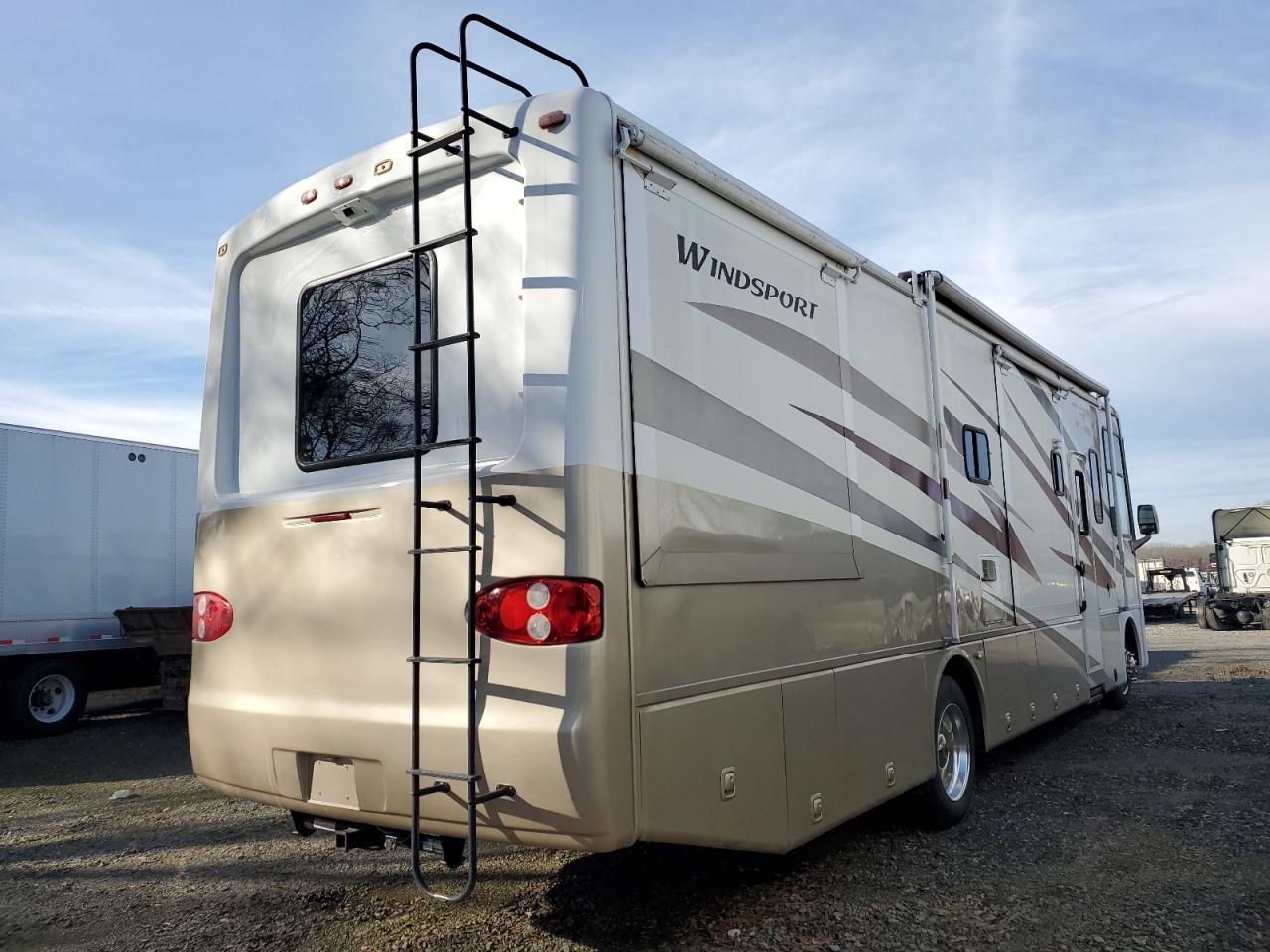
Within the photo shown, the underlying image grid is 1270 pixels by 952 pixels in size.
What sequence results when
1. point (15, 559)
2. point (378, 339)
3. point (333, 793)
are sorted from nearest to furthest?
1. point (333, 793)
2. point (378, 339)
3. point (15, 559)

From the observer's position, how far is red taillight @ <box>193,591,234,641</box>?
4.15 meters

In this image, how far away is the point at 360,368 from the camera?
4051 mm

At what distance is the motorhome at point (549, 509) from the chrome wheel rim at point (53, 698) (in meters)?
7.57

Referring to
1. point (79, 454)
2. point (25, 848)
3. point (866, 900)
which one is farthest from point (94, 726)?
point (866, 900)

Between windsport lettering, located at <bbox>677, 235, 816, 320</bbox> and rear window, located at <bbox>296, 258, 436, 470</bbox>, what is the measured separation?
1.01m

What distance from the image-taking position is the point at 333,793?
3678 mm

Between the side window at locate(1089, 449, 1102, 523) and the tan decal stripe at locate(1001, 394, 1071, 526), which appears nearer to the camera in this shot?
the tan decal stripe at locate(1001, 394, 1071, 526)

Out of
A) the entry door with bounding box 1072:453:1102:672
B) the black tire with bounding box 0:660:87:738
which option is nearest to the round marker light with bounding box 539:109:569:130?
the entry door with bounding box 1072:453:1102:672

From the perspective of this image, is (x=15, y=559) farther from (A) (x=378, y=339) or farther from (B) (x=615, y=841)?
(B) (x=615, y=841)

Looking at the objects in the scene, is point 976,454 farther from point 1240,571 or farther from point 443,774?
point 1240,571

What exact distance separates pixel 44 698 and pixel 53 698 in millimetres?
84

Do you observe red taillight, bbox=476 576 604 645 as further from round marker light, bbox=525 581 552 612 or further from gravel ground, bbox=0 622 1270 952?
gravel ground, bbox=0 622 1270 952

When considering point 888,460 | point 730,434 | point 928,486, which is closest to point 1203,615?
point 928,486

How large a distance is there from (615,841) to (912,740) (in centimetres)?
235
